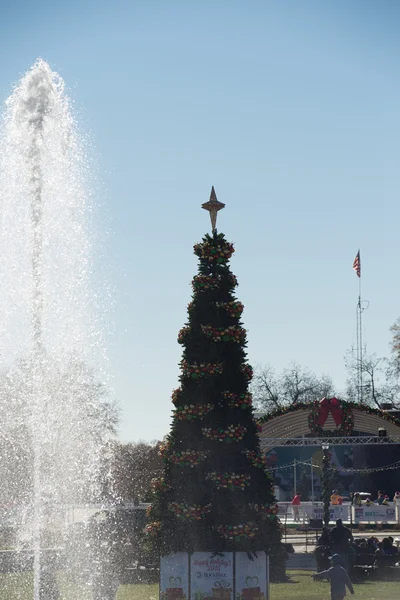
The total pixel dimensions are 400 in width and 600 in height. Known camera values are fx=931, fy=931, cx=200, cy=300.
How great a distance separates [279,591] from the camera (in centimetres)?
2066

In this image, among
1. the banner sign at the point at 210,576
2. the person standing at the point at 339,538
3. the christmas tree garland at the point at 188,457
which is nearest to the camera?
the banner sign at the point at 210,576

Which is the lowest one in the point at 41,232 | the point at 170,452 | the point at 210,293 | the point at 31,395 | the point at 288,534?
the point at 288,534

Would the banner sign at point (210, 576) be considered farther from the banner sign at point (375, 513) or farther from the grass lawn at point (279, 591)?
the banner sign at point (375, 513)

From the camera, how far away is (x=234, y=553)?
16391 millimetres

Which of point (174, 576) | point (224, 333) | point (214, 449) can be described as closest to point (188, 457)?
point (214, 449)

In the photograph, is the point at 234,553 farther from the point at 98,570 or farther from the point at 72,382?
the point at 72,382

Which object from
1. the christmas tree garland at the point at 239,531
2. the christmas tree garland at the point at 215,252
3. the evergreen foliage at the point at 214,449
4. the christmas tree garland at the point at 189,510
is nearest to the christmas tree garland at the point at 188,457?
the evergreen foliage at the point at 214,449

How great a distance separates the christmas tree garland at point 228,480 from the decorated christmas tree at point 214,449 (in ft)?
0.06

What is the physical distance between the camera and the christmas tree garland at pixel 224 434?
16.6m

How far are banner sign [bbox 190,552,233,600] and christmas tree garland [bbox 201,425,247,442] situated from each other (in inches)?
78.2

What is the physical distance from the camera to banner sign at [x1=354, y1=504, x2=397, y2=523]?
35.3 meters

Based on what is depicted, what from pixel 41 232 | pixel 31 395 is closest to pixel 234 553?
pixel 31 395

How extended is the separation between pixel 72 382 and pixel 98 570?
500 centimetres

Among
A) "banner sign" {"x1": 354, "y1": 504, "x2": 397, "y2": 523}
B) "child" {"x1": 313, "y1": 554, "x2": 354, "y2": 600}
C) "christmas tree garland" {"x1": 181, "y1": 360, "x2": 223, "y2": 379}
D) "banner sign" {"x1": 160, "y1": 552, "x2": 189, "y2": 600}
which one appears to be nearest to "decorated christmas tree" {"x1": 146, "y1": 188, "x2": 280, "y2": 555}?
"christmas tree garland" {"x1": 181, "y1": 360, "x2": 223, "y2": 379}
